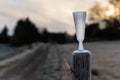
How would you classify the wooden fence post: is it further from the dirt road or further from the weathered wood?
the dirt road

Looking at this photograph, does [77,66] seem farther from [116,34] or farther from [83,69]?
[116,34]

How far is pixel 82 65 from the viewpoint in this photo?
651 cm

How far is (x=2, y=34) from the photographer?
161250mm

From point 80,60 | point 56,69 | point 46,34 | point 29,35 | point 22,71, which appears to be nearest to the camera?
point 80,60

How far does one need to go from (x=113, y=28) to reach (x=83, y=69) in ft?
323

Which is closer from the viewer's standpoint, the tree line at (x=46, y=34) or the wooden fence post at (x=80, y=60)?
the wooden fence post at (x=80, y=60)

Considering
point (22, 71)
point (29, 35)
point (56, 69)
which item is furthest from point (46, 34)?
point (56, 69)

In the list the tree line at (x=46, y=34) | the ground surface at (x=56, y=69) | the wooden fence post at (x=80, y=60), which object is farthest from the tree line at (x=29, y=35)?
the wooden fence post at (x=80, y=60)

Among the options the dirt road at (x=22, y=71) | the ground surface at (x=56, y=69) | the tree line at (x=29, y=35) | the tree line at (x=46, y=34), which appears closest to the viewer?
the ground surface at (x=56, y=69)

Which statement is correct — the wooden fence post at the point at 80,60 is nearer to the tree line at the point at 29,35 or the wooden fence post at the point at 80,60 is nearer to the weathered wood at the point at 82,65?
the weathered wood at the point at 82,65

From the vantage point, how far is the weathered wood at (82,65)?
256 inches

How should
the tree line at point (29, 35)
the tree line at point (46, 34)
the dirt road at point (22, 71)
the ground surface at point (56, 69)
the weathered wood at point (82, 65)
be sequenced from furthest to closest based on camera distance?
1. the tree line at point (29, 35)
2. the tree line at point (46, 34)
3. the dirt road at point (22, 71)
4. the ground surface at point (56, 69)
5. the weathered wood at point (82, 65)

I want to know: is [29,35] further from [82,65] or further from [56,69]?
[82,65]

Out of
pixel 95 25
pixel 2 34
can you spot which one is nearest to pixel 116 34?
pixel 95 25
